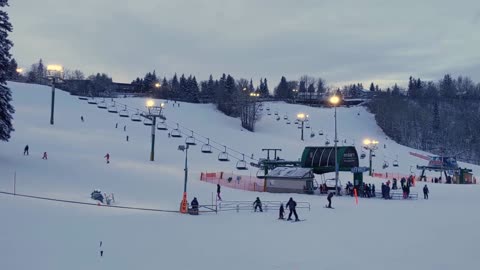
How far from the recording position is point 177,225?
68.5 feet

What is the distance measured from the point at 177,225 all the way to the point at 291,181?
63.4 ft

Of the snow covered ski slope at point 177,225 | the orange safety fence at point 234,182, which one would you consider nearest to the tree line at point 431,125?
the snow covered ski slope at point 177,225

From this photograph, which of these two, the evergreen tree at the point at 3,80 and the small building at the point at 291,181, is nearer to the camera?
the evergreen tree at the point at 3,80

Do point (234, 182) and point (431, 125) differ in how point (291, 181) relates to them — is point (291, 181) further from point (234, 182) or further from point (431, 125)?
point (431, 125)

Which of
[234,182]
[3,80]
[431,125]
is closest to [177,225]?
[3,80]

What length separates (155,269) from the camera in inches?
529

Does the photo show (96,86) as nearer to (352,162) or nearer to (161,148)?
(161,148)

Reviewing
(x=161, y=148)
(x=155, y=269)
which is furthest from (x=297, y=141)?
(x=155, y=269)

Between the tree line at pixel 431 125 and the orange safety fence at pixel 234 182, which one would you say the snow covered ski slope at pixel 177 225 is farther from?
the tree line at pixel 431 125

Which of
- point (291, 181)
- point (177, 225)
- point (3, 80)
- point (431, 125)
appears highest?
point (431, 125)

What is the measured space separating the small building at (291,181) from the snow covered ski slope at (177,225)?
3.27m

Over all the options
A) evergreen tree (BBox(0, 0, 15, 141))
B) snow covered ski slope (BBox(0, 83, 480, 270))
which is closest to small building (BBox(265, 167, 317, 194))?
snow covered ski slope (BBox(0, 83, 480, 270))

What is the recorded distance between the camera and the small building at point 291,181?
127ft

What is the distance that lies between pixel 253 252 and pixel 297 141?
66273 mm
